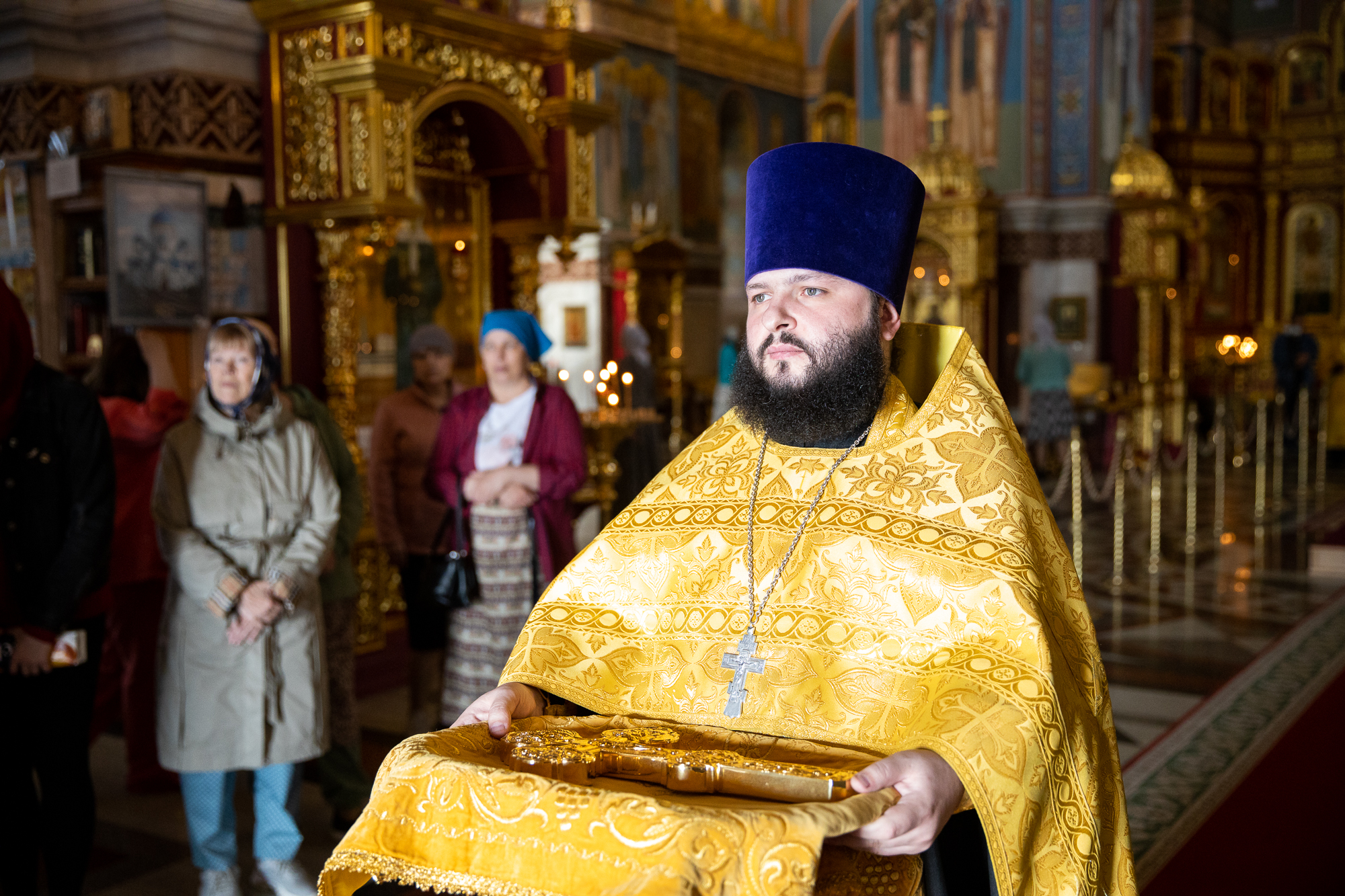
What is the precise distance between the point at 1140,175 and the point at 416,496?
13588 mm

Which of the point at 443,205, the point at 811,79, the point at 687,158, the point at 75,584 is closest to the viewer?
the point at 75,584

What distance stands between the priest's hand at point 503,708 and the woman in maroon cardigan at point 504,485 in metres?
2.10

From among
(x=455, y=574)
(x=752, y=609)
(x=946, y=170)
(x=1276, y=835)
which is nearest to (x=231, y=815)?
(x=455, y=574)

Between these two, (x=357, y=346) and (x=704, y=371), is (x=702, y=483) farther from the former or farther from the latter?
(x=704, y=371)

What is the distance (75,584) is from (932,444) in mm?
2350

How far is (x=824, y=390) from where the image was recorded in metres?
2.01

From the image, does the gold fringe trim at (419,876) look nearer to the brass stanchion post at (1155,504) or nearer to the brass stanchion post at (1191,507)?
the brass stanchion post at (1191,507)

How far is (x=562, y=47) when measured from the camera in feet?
20.8

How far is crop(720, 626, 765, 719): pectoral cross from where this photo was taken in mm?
1932

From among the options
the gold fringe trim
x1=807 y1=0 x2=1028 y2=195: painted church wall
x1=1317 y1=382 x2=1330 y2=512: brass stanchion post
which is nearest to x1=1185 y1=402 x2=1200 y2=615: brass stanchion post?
x1=1317 y1=382 x2=1330 y2=512: brass stanchion post

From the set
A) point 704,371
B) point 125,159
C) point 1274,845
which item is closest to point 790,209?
point 1274,845

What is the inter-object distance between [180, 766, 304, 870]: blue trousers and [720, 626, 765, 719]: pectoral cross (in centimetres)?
207

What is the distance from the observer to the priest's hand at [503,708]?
183cm

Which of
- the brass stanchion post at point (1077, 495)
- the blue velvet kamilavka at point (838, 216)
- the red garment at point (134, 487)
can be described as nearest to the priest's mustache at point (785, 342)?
the blue velvet kamilavka at point (838, 216)
